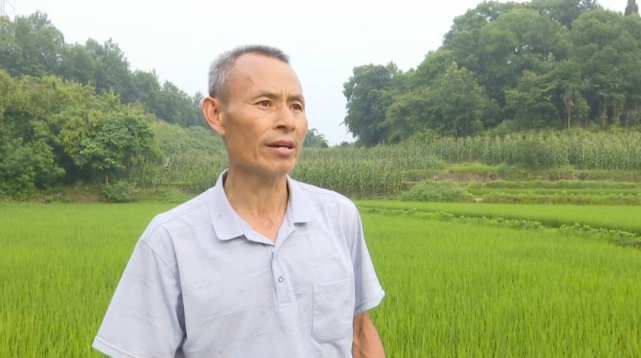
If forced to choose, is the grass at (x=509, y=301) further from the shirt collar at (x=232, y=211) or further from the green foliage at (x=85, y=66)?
the green foliage at (x=85, y=66)

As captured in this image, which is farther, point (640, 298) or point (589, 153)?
point (589, 153)

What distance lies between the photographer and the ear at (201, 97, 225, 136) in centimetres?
120

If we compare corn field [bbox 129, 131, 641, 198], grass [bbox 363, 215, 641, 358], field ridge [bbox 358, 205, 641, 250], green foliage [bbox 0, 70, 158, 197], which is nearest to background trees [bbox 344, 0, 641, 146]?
corn field [bbox 129, 131, 641, 198]

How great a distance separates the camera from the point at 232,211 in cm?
113

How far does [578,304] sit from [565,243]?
396cm

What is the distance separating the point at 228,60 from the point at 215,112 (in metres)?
0.13

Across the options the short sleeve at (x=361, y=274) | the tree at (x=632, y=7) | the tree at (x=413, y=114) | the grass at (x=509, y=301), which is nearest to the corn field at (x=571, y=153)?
the tree at (x=413, y=114)

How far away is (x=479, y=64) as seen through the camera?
38.4 meters

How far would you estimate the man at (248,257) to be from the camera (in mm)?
1056

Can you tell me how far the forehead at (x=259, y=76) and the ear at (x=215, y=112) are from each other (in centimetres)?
7

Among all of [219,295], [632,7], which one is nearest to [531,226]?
[219,295]

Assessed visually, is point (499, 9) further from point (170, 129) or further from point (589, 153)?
point (170, 129)

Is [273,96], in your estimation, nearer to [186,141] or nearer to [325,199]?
[325,199]

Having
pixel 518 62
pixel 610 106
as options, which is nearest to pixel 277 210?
pixel 610 106
